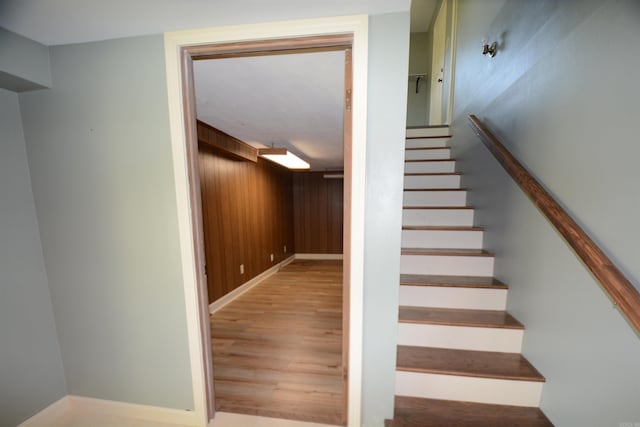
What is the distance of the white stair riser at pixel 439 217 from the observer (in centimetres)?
220

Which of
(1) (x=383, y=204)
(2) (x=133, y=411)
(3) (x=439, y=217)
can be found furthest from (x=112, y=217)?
(3) (x=439, y=217)

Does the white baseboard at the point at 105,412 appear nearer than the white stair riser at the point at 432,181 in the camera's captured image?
Yes

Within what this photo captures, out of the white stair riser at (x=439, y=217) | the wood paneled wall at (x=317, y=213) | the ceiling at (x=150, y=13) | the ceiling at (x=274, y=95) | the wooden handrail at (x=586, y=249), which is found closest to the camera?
the wooden handrail at (x=586, y=249)

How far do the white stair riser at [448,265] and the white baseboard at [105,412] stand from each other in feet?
6.01

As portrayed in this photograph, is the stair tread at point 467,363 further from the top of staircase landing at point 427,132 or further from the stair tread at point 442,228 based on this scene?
the top of staircase landing at point 427,132

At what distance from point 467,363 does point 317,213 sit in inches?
186

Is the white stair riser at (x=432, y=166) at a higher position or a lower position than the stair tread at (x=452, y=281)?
higher

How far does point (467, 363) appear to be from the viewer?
4.56 feet

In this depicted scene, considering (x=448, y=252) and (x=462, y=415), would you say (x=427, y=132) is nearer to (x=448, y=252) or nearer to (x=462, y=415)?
(x=448, y=252)

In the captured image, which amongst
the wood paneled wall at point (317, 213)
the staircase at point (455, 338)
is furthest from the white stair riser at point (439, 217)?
the wood paneled wall at point (317, 213)

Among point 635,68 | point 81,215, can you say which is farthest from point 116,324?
point 635,68

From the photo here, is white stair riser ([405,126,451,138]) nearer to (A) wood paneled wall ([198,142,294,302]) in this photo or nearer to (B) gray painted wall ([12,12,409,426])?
(B) gray painted wall ([12,12,409,426])

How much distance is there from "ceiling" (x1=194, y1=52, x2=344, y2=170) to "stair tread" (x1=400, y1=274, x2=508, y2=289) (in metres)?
1.52

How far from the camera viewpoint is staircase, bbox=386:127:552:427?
1274mm
